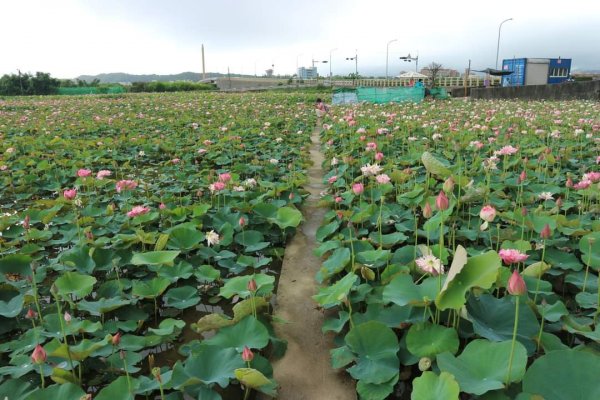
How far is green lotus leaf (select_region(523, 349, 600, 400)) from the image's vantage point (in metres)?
0.86

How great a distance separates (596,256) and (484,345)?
0.85 metres

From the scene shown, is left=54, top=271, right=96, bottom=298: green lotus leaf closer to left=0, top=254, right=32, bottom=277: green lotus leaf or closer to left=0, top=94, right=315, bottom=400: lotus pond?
left=0, top=94, right=315, bottom=400: lotus pond

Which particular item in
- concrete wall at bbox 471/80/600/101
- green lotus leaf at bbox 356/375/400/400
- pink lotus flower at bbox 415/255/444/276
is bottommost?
green lotus leaf at bbox 356/375/400/400

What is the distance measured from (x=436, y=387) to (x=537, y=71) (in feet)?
97.8

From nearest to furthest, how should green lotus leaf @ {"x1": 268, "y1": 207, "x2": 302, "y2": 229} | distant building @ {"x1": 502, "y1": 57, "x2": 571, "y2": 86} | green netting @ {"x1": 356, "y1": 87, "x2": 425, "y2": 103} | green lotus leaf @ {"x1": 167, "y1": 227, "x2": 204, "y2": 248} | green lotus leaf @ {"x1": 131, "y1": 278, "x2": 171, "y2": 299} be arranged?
green lotus leaf @ {"x1": 131, "y1": 278, "x2": 171, "y2": 299}
green lotus leaf @ {"x1": 167, "y1": 227, "x2": 204, "y2": 248}
green lotus leaf @ {"x1": 268, "y1": 207, "x2": 302, "y2": 229}
green netting @ {"x1": 356, "y1": 87, "x2": 425, "y2": 103}
distant building @ {"x1": 502, "y1": 57, "x2": 571, "y2": 86}

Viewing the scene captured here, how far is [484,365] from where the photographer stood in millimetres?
1010

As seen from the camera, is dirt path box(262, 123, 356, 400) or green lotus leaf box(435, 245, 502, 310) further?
dirt path box(262, 123, 356, 400)

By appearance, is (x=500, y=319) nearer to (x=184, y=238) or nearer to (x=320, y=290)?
(x=320, y=290)

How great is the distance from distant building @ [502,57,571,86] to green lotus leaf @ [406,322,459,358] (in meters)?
27.3

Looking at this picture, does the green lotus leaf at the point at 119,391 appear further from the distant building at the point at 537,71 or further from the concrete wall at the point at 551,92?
the distant building at the point at 537,71

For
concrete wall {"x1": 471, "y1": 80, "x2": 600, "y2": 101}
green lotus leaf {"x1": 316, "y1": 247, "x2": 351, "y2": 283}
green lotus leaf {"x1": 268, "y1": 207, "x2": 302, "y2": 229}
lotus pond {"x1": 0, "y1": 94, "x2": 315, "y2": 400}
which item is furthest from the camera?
concrete wall {"x1": 471, "y1": 80, "x2": 600, "y2": 101}

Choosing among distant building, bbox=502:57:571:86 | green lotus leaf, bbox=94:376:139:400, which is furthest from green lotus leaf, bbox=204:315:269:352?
distant building, bbox=502:57:571:86

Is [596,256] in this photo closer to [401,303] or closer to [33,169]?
[401,303]

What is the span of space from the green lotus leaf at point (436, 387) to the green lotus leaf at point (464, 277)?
0.66ft
